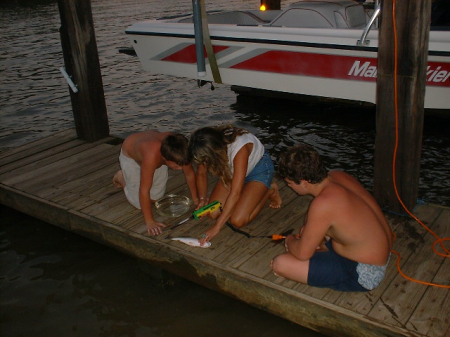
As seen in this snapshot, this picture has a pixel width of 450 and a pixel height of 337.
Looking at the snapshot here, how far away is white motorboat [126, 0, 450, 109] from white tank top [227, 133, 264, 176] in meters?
2.28

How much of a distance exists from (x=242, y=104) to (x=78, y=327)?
7168mm

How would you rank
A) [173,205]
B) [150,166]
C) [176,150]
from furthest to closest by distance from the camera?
[173,205]
[150,166]
[176,150]

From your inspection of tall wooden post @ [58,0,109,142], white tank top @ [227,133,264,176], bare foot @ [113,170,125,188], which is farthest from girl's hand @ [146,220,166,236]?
tall wooden post @ [58,0,109,142]

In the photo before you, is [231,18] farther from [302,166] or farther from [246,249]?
[302,166]

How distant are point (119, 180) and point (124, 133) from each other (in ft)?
13.6

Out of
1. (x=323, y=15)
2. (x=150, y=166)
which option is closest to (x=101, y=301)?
(x=150, y=166)

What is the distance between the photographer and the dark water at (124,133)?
13.3 feet

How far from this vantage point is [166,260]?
4.21m

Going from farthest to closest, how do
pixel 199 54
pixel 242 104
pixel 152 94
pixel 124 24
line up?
pixel 124 24, pixel 152 94, pixel 242 104, pixel 199 54

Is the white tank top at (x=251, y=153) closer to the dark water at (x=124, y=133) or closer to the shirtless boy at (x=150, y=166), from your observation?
the shirtless boy at (x=150, y=166)

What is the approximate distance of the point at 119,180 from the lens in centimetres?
532

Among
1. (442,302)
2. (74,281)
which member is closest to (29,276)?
(74,281)

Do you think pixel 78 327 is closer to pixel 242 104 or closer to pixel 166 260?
pixel 166 260

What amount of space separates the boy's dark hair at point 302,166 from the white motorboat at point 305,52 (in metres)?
3.12
